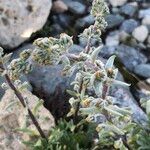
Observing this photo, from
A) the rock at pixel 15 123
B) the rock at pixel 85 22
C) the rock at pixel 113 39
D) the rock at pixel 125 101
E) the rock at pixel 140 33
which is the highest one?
the rock at pixel 15 123

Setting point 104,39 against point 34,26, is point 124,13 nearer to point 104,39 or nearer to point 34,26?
point 104,39

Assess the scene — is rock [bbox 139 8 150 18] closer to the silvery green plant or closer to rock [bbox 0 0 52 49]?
rock [bbox 0 0 52 49]

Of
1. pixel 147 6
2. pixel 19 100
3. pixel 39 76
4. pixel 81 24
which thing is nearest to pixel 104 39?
pixel 81 24

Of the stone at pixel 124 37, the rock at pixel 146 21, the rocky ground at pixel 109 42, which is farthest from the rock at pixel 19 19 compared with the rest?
the rock at pixel 146 21

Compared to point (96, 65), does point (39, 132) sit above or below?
below

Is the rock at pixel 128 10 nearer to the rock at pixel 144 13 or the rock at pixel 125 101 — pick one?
the rock at pixel 144 13
